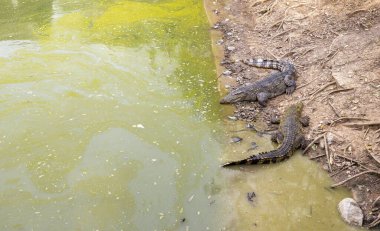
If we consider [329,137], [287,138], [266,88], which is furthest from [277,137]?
[266,88]

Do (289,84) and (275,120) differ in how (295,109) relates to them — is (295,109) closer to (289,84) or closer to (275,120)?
(275,120)

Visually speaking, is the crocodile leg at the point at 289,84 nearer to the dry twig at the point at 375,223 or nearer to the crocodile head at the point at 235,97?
the crocodile head at the point at 235,97

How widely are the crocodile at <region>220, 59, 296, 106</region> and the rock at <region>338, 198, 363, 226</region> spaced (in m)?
2.76

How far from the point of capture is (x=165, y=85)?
794 cm

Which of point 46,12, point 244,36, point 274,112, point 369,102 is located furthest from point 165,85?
point 46,12

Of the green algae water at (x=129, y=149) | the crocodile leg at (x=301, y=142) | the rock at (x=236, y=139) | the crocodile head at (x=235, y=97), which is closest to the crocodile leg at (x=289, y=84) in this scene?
the crocodile head at (x=235, y=97)

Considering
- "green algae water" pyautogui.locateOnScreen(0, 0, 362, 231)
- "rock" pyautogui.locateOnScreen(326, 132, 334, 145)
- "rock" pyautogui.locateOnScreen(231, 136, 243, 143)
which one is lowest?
"green algae water" pyautogui.locateOnScreen(0, 0, 362, 231)

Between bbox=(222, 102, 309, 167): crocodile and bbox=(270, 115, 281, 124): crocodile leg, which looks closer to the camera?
bbox=(222, 102, 309, 167): crocodile

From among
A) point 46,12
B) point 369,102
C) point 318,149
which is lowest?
point 46,12

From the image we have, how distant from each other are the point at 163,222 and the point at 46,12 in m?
9.79

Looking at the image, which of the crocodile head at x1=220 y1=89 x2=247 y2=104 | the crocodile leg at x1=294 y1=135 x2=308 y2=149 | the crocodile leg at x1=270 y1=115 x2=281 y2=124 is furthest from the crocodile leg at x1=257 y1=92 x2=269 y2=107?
the crocodile leg at x1=294 y1=135 x2=308 y2=149

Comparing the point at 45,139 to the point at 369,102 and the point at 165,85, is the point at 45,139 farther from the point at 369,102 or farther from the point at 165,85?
the point at 369,102

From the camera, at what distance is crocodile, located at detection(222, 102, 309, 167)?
226 inches

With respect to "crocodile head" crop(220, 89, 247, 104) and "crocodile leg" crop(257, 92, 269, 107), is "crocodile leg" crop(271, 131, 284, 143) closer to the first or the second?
"crocodile leg" crop(257, 92, 269, 107)
